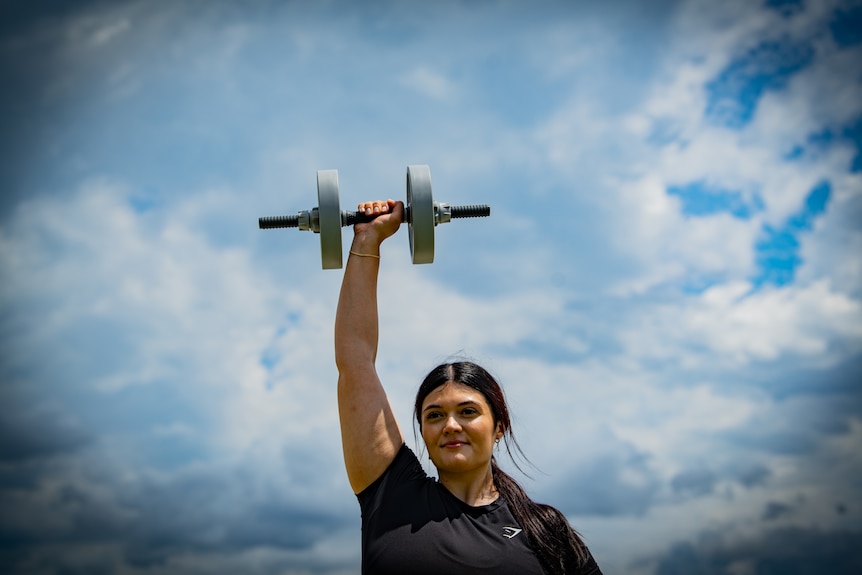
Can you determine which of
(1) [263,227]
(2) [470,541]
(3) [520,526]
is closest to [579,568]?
(3) [520,526]

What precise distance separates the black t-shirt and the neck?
0.06 metres

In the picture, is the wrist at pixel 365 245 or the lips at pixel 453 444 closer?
the lips at pixel 453 444

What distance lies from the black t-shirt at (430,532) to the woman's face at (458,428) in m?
0.10

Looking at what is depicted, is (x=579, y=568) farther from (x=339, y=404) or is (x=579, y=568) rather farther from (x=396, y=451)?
(x=339, y=404)

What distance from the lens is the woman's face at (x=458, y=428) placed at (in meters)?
2.60

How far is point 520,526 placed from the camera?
2.51m

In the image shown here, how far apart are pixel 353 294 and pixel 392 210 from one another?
21.1 inches

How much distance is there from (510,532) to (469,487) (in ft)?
0.74

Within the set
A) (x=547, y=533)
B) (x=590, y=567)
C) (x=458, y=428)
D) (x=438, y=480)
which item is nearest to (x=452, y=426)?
(x=458, y=428)

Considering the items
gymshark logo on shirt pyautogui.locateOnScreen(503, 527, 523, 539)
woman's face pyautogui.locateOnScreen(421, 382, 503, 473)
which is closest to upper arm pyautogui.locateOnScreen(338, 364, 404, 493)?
woman's face pyautogui.locateOnScreen(421, 382, 503, 473)

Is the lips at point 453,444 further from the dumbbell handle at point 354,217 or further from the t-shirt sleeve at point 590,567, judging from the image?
the dumbbell handle at point 354,217

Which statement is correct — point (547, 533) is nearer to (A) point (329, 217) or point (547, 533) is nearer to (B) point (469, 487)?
(B) point (469, 487)

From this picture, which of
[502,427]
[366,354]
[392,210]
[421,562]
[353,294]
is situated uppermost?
[392,210]

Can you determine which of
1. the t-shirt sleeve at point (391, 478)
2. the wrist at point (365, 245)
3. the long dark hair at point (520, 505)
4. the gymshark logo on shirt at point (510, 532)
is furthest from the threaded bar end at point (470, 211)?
the gymshark logo on shirt at point (510, 532)
